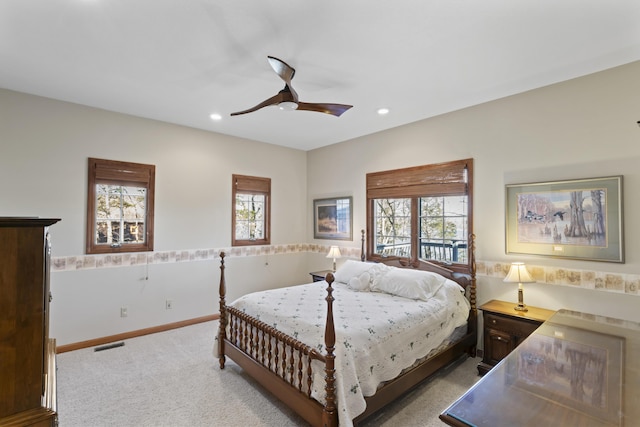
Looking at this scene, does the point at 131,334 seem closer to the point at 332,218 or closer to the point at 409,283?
the point at 332,218

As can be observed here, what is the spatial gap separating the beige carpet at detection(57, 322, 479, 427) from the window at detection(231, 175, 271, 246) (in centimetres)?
194

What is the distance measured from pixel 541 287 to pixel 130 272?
4.71 metres

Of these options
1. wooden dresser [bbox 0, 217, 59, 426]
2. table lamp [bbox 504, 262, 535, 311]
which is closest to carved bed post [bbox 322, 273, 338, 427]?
wooden dresser [bbox 0, 217, 59, 426]

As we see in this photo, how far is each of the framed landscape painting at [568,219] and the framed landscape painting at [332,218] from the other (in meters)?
2.38

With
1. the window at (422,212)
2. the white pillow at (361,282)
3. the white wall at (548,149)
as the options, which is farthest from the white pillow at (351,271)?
the white wall at (548,149)

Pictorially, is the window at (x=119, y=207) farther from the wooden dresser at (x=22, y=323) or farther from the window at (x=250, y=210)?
the wooden dresser at (x=22, y=323)

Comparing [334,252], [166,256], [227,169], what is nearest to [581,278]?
[334,252]

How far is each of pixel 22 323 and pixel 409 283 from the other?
9.95 feet

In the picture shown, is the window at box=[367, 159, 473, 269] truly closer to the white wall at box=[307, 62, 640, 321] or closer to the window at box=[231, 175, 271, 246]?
the white wall at box=[307, 62, 640, 321]

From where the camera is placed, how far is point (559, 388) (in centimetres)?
123

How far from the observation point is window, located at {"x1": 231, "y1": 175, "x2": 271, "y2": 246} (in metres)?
4.98

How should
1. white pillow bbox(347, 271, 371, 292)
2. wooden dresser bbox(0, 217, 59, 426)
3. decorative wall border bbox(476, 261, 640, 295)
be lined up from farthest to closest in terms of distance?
white pillow bbox(347, 271, 371, 292), decorative wall border bbox(476, 261, 640, 295), wooden dresser bbox(0, 217, 59, 426)

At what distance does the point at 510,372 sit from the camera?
4.43ft

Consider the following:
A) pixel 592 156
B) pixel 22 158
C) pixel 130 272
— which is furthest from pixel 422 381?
pixel 22 158
